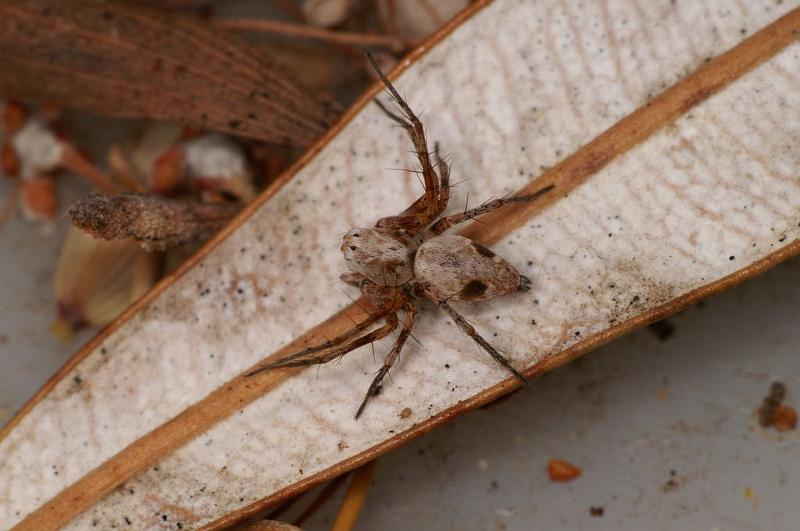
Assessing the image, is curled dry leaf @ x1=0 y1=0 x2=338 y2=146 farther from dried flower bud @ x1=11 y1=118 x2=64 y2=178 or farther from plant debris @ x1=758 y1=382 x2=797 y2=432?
plant debris @ x1=758 y1=382 x2=797 y2=432

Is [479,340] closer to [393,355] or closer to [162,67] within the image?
[393,355]

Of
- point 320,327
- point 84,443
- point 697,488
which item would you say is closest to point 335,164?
point 320,327

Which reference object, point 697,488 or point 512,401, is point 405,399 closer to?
point 512,401

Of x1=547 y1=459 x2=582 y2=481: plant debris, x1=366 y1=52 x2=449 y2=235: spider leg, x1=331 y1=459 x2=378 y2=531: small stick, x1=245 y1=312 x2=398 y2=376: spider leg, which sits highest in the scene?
x1=366 y1=52 x2=449 y2=235: spider leg

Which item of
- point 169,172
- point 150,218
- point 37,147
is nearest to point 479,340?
point 150,218

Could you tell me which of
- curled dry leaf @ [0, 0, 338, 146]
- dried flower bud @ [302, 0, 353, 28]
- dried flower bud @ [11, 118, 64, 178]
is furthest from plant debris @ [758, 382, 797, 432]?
dried flower bud @ [11, 118, 64, 178]
